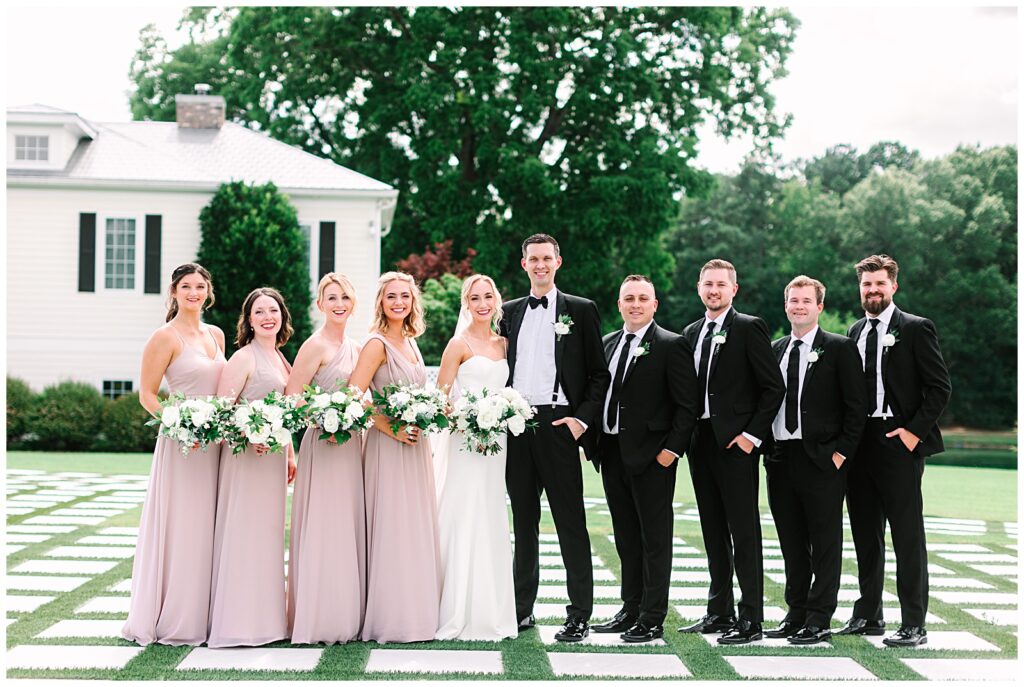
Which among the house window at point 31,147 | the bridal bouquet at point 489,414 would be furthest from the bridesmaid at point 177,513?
the house window at point 31,147

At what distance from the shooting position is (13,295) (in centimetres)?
2262

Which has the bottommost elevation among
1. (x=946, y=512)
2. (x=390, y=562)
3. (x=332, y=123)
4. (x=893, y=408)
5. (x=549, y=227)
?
(x=946, y=512)

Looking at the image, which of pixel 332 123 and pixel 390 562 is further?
pixel 332 123

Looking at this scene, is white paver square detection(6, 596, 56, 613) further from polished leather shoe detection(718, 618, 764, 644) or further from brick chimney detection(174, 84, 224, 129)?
brick chimney detection(174, 84, 224, 129)

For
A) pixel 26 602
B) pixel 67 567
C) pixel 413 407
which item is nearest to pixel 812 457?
pixel 413 407

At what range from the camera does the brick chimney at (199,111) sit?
2566cm

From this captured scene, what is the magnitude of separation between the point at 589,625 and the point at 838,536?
1744 millimetres

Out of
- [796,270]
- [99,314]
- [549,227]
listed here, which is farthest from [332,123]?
[796,270]

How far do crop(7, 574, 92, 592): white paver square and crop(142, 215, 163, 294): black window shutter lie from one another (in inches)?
616

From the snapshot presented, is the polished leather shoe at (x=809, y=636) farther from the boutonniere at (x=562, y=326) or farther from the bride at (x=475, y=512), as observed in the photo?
the boutonniere at (x=562, y=326)

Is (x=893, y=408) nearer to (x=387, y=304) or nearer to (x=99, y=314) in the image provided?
(x=387, y=304)

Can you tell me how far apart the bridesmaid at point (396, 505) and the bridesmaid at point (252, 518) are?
559 mm

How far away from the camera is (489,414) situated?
6238 mm

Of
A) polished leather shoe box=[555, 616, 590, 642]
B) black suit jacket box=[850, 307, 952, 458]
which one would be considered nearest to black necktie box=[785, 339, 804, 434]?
black suit jacket box=[850, 307, 952, 458]
